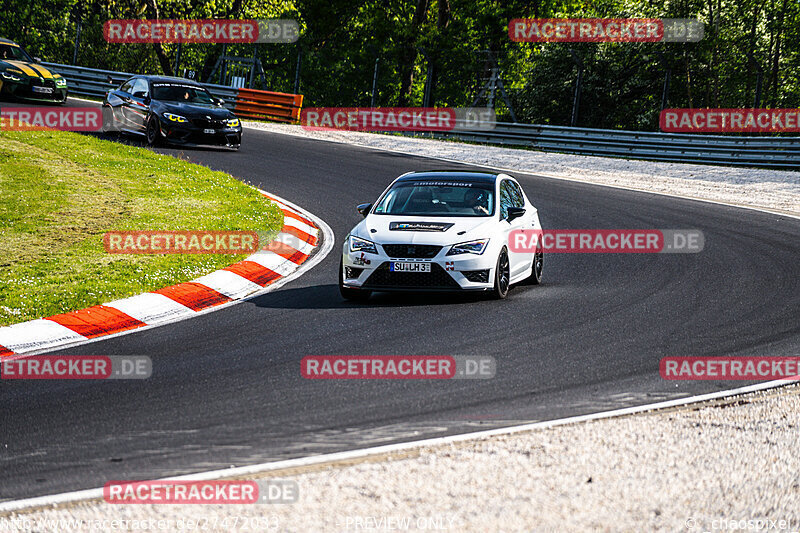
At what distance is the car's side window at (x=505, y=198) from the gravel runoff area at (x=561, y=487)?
4776 mm

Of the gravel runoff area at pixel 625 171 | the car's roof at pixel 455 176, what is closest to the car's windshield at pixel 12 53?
the gravel runoff area at pixel 625 171

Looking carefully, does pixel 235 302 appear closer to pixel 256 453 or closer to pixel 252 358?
pixel 252 358

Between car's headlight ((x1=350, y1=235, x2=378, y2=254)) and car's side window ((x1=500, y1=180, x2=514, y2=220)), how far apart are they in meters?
1.62

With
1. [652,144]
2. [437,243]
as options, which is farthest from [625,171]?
[437,243]

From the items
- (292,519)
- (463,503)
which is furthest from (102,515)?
(463,503)

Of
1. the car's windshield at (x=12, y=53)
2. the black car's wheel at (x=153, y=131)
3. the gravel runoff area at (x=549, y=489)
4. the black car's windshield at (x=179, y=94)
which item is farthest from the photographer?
the car's windshield at (x=12, y=53)

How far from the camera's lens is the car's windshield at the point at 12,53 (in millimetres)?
27266

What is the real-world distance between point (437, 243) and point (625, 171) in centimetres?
1500

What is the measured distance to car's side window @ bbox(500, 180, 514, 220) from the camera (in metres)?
11.3

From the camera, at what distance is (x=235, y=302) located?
34.4 feet

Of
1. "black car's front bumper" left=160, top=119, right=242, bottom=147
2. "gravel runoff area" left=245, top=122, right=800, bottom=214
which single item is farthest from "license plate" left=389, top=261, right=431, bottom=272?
"black car's front bumper" left=160, top=119, right=242, bottom=147

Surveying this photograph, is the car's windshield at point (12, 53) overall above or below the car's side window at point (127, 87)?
above

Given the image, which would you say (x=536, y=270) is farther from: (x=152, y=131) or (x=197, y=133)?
(x=152, y=131)

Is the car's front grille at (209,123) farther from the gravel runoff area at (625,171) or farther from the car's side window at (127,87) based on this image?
the gravel runoff area at (625,171)
